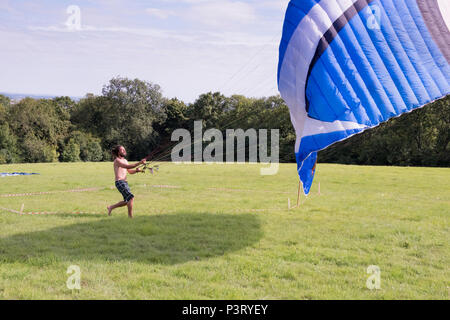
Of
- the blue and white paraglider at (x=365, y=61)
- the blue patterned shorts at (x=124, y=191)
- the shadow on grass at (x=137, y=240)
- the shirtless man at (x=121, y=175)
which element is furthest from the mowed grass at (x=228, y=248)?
the blue and white paraglider at (x=365, y=61)

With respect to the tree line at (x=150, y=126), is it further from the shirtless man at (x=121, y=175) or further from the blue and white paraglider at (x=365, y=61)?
the blue and white paraglider at (x=365, y=61)

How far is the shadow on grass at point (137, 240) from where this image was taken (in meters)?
6.60

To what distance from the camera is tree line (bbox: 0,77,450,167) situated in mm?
42250

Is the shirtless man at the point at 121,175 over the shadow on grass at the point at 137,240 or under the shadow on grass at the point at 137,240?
over

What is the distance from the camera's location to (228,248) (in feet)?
23.6

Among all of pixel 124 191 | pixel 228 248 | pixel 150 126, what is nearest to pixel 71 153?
pixel 150 126

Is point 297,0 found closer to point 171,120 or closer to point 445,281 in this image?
point 445,281

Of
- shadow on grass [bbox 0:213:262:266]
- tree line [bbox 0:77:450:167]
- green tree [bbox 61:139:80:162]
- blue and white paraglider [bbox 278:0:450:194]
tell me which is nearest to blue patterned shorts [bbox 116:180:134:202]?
shadow on grass [bbox 0:213:262:266]

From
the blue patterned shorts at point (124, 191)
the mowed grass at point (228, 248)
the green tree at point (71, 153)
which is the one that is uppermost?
the green tree at point (71, 153)

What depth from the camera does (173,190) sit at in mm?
15375

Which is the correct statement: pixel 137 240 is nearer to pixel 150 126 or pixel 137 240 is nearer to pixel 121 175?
pixel 121 175

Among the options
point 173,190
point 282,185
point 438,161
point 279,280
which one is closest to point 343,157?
point 438,161

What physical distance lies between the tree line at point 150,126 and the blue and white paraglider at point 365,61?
27.1 m
